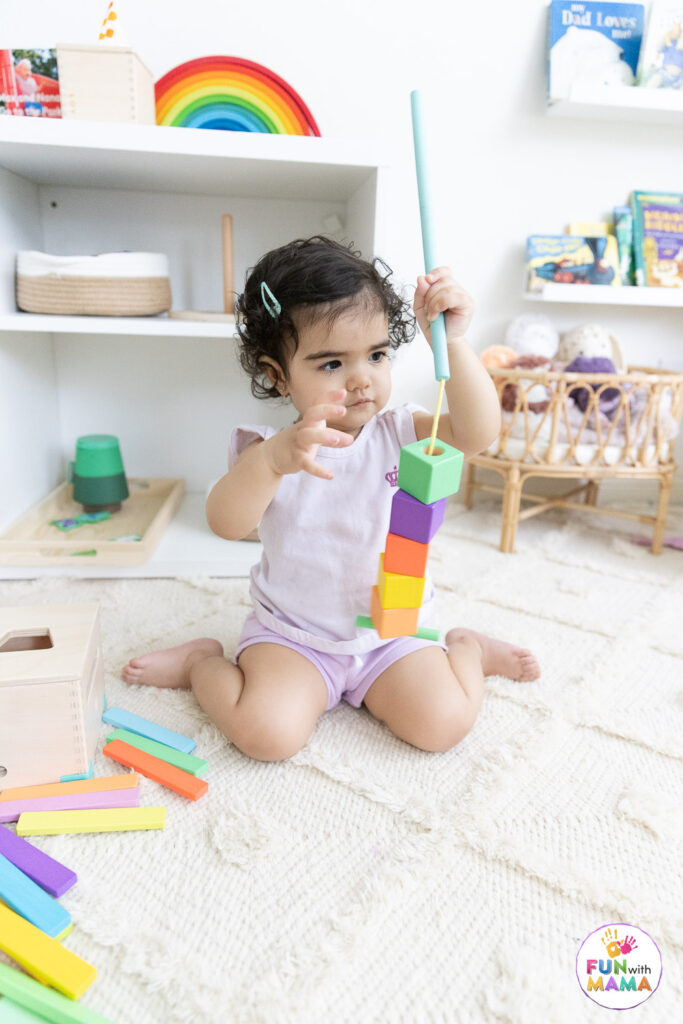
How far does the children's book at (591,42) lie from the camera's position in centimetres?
139

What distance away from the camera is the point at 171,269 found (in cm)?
147

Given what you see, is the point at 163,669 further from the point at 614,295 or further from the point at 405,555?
the point at 614,295

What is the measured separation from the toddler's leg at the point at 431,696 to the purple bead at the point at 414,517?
218mm

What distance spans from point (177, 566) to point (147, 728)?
0.45 metres

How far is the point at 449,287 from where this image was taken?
0.63 meters

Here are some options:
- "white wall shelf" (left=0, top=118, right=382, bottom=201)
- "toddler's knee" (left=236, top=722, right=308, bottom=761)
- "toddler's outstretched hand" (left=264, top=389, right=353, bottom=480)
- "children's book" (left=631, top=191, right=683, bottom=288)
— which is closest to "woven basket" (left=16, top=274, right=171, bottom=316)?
"white wall shelf" (left=0, top=118, right=382, bottom=201)

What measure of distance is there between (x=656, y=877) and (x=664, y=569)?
0.79 meters

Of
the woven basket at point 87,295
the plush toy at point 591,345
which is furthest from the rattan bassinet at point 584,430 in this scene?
the woven basket at point 87,295

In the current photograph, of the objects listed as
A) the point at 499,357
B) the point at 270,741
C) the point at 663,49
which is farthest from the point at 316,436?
the point at 663,49

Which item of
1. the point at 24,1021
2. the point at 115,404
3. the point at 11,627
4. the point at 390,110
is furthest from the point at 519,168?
the point at 24,1021

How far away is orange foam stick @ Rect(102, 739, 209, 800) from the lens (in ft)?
2.20

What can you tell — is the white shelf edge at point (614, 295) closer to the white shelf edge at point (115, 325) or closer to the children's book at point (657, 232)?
the children's book at point (657, 232)

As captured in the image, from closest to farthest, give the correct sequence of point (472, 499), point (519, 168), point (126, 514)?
point (126, 514)
point (519, 168)
point (472, 499)

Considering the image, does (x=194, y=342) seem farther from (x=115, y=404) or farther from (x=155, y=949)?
(x=155, y=949)
